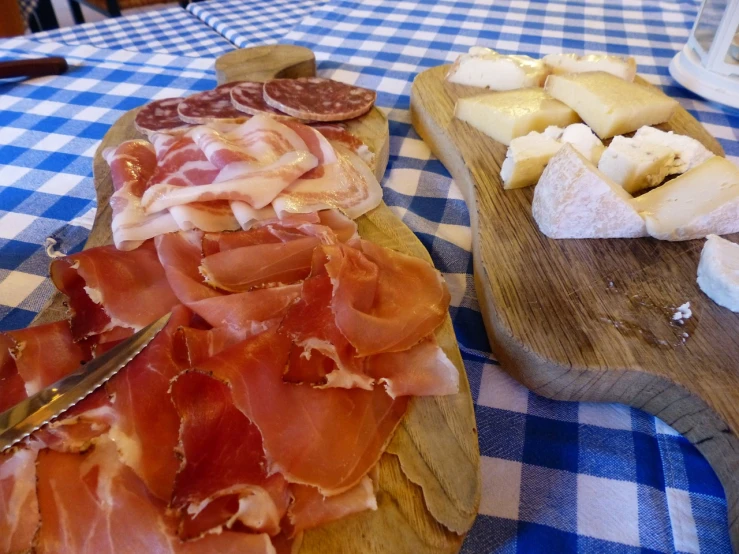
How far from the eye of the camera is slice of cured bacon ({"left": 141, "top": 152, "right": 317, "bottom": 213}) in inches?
44.6

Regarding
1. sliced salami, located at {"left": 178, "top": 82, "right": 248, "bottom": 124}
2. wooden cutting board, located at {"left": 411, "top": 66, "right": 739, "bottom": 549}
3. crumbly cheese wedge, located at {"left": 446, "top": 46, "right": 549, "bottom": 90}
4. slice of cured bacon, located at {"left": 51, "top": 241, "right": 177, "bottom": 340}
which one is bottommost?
wooden cutting board, located at {"left": 411, "top": 66, "right": 739, "bottom": 549}

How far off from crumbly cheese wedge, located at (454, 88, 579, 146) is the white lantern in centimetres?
62

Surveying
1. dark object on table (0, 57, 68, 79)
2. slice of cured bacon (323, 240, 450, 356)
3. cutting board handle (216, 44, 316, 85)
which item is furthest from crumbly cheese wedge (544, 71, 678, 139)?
dark object on table (0, 57, 68, 79)

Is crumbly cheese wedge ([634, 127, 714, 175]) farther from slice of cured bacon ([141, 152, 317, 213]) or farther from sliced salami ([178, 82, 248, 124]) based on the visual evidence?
sliced salami ([178, 82, 248, 124])

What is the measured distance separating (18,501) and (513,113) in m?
1.34

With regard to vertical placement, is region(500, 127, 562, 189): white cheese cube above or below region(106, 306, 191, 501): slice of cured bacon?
above

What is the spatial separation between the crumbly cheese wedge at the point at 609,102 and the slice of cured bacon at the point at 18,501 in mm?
1456

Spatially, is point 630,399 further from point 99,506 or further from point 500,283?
point 99,506

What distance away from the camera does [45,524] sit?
26.6 inches

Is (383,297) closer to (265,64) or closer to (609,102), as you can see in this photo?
(609,102)

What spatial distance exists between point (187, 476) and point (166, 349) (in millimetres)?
228

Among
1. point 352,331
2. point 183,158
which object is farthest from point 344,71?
point 352,331

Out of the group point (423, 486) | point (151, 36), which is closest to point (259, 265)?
point (423, 486)

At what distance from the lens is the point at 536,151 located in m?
1.25
